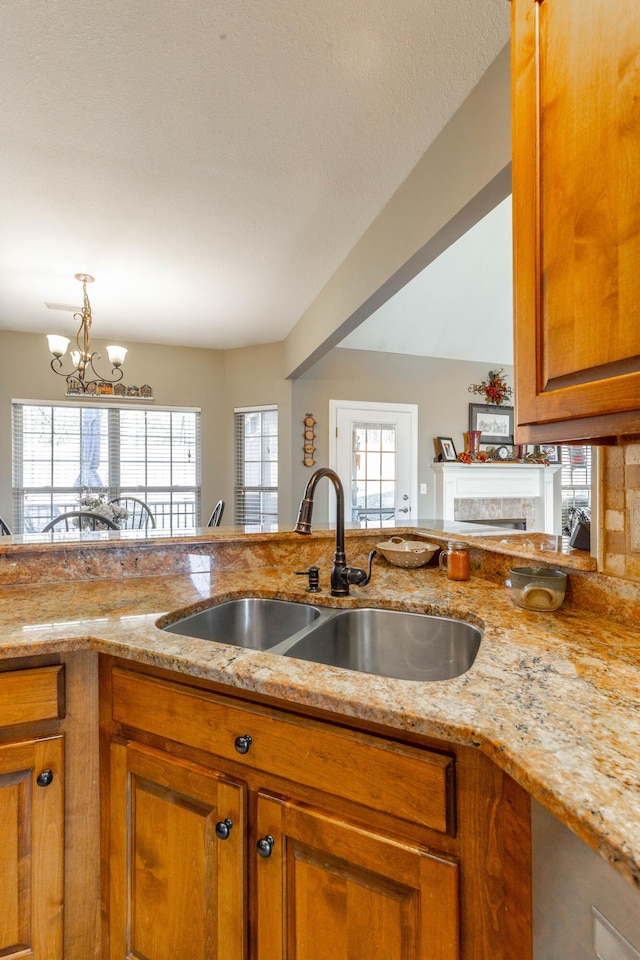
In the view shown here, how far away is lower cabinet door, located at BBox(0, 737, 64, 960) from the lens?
3.39ft

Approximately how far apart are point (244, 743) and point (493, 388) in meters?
5.08

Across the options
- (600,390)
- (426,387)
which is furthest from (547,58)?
(426,387)

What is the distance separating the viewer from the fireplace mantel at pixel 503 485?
4902 mm

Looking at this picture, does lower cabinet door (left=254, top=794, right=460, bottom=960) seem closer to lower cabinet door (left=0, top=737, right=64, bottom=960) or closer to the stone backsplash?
lower cabinet door (left=0, top=737, right=64, bottom=960)

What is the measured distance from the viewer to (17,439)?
14.7ft

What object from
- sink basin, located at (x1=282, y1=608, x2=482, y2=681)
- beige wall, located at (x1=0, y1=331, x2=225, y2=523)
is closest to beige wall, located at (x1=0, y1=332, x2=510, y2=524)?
beige wall, located at (x1=0, y1=331, x2=225, y2=523)

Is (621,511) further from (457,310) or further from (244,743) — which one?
(457,310)

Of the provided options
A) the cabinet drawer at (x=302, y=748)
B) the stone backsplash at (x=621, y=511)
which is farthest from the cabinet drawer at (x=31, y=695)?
the stone backsplash at (x=621, y=511)

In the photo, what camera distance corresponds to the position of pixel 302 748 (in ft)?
2.77

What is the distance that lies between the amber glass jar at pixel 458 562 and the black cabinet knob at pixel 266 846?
39.4 inches

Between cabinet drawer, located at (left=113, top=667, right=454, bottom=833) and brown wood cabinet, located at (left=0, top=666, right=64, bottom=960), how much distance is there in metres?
0.17

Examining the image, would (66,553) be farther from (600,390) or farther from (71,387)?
(71,387)

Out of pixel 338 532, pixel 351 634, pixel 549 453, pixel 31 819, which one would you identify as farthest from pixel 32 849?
pixel 549 453

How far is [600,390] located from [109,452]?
4.79m
